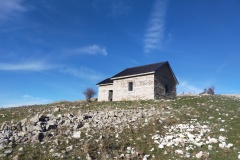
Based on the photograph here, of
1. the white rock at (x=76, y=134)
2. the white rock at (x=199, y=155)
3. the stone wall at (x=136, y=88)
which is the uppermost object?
the stone wall at (x=136, y=88)

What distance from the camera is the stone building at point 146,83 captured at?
36.7 m

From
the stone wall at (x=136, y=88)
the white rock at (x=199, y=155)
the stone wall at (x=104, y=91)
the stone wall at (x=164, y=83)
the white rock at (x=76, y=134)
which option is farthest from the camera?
the stone wall at (x=104, y=91)

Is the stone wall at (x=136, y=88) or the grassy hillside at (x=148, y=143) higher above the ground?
the stone wall at (x=136, y=88)

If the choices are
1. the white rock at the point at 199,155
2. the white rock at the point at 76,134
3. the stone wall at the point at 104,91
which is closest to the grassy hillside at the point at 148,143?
the white rock at the point at 199,155

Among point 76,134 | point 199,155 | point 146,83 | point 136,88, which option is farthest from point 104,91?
point 199,155

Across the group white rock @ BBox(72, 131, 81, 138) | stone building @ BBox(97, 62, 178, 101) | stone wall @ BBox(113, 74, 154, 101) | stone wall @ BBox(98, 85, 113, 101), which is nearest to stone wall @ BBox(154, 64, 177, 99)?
stone building @ BBox(97, 62, 178, 101)

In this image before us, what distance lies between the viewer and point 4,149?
14758 mm

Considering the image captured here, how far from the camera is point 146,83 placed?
37.1m

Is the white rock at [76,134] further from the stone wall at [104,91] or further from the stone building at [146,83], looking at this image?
the stone wall at [104,91]

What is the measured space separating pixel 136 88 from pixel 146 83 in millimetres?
1754

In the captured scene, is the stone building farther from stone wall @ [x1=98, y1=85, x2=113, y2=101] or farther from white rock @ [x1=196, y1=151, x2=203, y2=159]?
white rock @ [x1=196, y1=151, x2=203, y2=159]

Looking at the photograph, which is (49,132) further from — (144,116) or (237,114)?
(237,114)

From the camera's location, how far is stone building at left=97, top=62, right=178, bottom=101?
3672 cm

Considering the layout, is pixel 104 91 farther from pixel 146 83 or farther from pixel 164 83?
pixel 164 83
